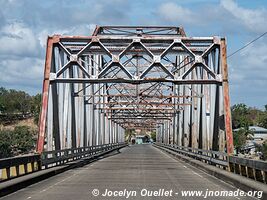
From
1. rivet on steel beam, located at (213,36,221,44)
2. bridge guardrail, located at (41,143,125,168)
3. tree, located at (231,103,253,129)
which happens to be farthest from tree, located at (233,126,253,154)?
rivet on steel beam, located at (213,36,221,44)

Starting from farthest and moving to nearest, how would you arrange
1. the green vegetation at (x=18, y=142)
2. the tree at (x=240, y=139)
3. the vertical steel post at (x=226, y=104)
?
the tree at (x=240, y=139)
the green vegetation at (x=18, y=142)
the vertical steel post at (x=226, y=104)

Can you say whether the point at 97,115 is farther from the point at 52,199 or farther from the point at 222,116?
the point at 52,199

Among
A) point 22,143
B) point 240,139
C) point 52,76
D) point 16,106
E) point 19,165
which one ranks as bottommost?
point 240,139

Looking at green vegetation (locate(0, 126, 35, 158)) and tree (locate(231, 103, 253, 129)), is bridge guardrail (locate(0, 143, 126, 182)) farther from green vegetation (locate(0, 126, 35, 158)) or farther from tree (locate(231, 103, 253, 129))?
tree (locate(231, 103, 253, 129))

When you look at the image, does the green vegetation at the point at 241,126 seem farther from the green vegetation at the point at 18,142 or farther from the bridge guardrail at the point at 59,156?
the bridge guardrail at the point at 59,156

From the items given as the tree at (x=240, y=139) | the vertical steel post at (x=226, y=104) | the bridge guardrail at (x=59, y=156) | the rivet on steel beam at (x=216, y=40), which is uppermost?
the rivet on steel beam at (x=216, y=40)

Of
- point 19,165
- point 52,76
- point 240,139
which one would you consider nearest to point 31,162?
point 19,165

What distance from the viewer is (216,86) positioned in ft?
98.9

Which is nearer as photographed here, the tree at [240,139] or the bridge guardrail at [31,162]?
the bridge guardrail at [31,162]

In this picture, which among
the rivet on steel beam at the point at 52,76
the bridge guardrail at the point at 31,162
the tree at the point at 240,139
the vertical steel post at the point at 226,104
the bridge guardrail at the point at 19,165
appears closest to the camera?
the bridge guardrail at the point at 19,165

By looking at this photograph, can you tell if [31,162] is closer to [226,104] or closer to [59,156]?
[59,156]

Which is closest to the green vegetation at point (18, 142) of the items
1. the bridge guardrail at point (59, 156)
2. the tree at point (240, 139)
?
the bridge guardrail at point (59, 156)

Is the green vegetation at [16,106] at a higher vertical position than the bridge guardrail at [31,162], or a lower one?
higher

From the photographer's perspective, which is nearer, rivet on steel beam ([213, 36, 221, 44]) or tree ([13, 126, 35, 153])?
rivet on steel beam ([213, 36, 221, 44])
